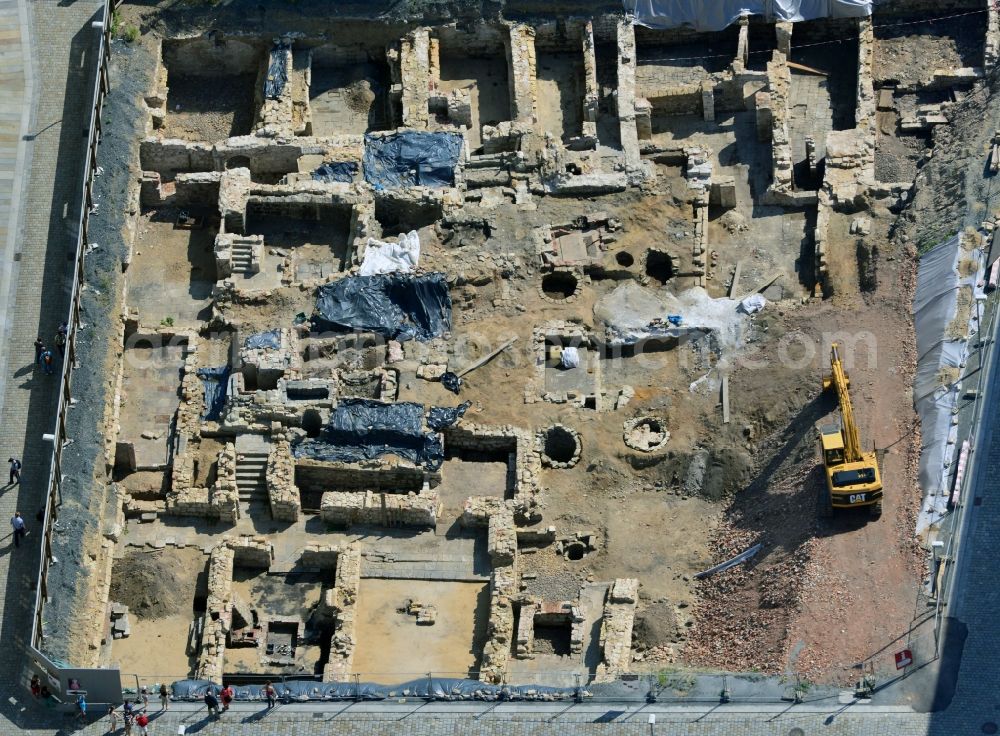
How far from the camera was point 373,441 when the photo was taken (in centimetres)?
11719

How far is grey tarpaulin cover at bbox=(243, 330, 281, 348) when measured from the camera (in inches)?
4715

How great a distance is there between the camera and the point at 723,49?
13275 cm

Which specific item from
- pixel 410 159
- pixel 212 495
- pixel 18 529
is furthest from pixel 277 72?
pixel 18 529

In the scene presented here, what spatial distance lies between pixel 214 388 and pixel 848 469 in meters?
24.7

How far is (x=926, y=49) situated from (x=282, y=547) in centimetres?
3664

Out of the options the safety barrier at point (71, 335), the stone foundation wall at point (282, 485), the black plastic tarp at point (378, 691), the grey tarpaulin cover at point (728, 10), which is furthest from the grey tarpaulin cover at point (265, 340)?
the grey tarpaulin cover at point (728, 10)

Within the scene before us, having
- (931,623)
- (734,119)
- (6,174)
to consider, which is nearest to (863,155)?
(734,119)

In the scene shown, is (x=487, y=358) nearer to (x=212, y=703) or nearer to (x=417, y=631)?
(x=417, y=631)

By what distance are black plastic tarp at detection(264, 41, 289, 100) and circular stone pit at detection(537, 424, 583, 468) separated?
2020 centimetres

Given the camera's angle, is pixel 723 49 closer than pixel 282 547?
No

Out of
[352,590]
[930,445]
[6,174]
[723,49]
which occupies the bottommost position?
[352,590]

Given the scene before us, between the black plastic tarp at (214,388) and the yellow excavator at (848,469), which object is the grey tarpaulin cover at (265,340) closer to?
the black plastic tarp at (214,388)

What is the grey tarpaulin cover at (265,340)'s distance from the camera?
120 meters

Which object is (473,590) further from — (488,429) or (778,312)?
(778,312)
